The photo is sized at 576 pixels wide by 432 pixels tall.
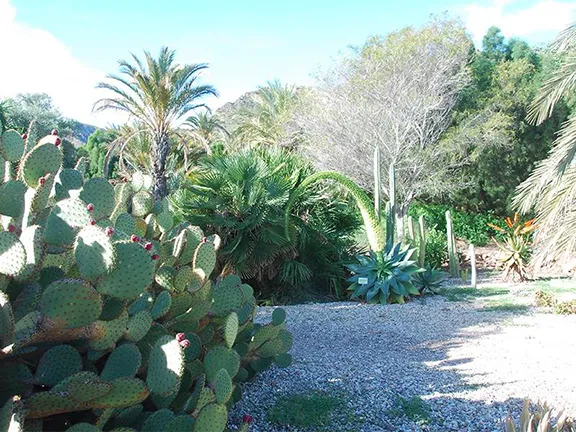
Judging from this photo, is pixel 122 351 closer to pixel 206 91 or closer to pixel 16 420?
pixel 16 420

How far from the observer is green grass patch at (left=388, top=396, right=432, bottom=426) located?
11.1ft

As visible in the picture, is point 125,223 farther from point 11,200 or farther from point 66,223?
point 66,223

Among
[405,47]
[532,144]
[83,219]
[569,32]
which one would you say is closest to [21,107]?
[405,47]

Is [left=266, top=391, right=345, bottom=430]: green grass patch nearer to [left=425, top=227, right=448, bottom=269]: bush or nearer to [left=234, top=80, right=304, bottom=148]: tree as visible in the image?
[left=425, top=227, right=448, bottom=269]: bush

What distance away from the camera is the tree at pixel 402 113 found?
66.9 ft

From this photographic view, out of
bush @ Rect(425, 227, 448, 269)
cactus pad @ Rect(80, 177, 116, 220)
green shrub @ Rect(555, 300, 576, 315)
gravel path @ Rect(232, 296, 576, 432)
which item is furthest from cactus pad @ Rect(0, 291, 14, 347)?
bush @ Rect(425, 227, 448, 269)

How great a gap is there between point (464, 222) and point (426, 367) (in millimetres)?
16495

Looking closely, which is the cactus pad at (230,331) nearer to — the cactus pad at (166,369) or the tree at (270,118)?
the cactus pad at (166,369)

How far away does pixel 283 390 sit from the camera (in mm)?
3906

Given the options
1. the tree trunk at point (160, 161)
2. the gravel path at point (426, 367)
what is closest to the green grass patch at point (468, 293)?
the gravel path at point (426, 367)

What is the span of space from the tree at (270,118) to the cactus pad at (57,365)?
22.3 m

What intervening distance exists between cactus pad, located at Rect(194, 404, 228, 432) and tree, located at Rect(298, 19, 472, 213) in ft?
59.8

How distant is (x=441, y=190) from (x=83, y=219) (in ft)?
62.4

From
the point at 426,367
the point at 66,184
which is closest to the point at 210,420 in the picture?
the point at 66,184
